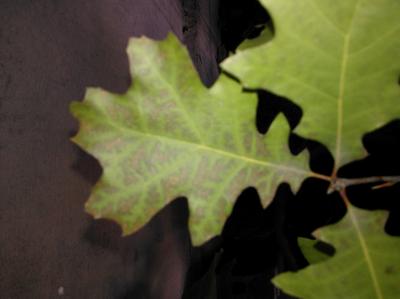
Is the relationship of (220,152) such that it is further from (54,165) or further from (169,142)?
(54,165)

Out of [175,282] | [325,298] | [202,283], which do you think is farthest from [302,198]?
[175,282]

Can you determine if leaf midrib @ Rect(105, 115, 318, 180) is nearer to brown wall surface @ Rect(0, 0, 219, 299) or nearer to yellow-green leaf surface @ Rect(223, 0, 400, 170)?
yellow-green leaf surface @ Rect(223, 0, 400, 170)

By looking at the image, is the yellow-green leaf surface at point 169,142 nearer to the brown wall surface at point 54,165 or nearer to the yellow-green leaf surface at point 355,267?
the yellow-green leaf surface at point 355,267

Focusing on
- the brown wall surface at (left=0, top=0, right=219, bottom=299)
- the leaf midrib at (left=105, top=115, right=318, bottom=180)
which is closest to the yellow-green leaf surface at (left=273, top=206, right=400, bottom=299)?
the leaf midrib at (left=105, top=115, right=318, bottom=180)

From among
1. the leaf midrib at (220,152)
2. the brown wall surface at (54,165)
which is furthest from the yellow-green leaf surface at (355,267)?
the brown wall surface at (54,165)

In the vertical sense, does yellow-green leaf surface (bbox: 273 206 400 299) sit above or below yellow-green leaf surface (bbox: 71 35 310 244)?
below

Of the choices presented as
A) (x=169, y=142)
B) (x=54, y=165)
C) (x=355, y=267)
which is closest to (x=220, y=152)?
(x=169, y=142)
